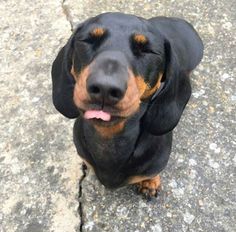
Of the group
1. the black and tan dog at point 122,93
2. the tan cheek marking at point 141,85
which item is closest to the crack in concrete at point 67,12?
the black and tan dog at point 122,93

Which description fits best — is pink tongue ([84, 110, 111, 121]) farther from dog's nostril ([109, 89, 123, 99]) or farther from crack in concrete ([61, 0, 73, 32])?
crack in concrete ([61, 0, 73, 32])

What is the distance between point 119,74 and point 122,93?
0.30ft

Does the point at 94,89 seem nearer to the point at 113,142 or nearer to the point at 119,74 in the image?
the point at 119,74

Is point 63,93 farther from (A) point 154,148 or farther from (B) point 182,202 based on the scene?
(B) point 182,202

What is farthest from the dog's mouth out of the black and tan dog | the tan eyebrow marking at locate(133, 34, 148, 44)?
the tan eyebrow marking at locate(133, 34, 148, 44)

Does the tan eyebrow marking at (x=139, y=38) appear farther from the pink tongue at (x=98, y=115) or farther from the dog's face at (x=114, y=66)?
the pink tongue at (x=98, y=115)

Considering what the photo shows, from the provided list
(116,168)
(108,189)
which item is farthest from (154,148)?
(108,189)

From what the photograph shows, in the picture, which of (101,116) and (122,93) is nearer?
→ (122,93)

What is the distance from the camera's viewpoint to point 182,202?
3.46 m

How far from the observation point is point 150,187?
135 inches

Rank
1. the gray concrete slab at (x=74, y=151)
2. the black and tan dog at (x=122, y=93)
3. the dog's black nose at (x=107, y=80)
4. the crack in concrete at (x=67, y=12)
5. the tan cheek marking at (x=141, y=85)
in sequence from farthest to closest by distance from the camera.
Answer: the crack in concrete at (x=67, y=12)
the gray concrete slab at (x=74, y=151)
the tan cheek marking at (x=141, y=85)
the black and tan dog at (x=122, y=93)
the dog's black nose at (x=107, y=80)

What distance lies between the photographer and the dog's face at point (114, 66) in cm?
240

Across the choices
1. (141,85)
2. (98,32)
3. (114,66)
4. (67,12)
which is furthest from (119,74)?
(67,12)

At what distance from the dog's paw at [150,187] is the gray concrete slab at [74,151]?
0.05 m
